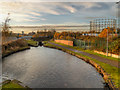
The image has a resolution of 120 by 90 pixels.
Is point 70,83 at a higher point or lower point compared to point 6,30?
lower

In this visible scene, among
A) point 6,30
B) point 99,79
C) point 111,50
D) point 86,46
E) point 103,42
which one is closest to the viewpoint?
point 99,79

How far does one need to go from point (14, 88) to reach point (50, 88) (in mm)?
3743

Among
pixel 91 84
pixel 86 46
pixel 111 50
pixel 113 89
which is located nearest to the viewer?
pixel 113 89

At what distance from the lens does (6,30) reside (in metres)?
36.6

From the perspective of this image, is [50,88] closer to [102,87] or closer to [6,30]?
[102,87]

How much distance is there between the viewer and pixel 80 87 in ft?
37.7

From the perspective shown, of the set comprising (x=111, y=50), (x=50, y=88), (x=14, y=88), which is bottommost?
(x=50, y=88)

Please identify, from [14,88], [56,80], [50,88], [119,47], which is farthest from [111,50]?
[14,88]

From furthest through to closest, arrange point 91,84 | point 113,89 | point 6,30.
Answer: point 6,30 < point 91,84 < point 113,89

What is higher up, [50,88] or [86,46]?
[86,46]

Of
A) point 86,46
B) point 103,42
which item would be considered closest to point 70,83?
point 103,42

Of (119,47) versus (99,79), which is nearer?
(99,79)

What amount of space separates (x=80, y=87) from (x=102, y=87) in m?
2.41

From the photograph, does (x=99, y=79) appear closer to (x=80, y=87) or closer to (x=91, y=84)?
(x=91, y=84)
